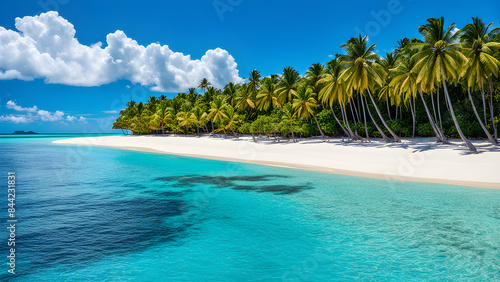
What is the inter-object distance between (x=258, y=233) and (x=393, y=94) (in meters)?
27.4

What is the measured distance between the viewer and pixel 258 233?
8.94m

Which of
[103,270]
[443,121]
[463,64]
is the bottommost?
[103,270]

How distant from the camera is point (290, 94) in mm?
43469

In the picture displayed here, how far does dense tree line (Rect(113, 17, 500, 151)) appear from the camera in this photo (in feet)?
73.9

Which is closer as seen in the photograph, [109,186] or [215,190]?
[215,190]

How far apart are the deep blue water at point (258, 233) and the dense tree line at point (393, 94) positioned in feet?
41.2

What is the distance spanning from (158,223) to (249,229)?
306cm

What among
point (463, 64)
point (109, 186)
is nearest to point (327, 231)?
point (109, 186)

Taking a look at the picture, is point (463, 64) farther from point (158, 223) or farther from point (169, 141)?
point (169, 141)

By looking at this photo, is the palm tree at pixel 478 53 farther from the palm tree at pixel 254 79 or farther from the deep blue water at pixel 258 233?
the palm tree at pixel 254 79

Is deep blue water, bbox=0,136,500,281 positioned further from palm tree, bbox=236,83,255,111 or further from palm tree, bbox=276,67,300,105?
palm tree, bbox=236,83,255,111

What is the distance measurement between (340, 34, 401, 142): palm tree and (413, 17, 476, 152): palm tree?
5365mm

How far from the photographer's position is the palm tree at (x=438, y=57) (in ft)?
69.7

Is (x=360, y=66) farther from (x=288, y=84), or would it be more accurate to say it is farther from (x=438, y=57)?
(x=288, y=84)
